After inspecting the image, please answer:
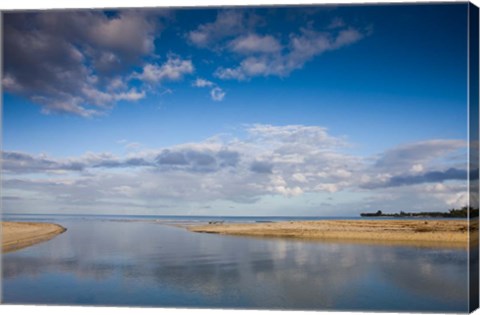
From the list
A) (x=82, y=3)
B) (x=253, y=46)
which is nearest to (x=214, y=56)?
(x=253, y=46)

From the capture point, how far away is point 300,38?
8203 mm

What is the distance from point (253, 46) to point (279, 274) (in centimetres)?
398

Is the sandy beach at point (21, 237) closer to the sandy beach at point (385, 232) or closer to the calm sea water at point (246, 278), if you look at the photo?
the calm sea water at point (246, 278)

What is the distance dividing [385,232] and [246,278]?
23.2ft

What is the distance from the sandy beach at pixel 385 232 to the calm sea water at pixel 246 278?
865mm

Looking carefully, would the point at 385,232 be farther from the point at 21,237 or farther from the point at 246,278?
the point at 21,237

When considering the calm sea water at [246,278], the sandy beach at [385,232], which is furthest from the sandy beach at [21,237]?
the sandy beach at [385,232]

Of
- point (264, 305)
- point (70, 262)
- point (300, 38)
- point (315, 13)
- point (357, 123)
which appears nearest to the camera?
point (264, 305)

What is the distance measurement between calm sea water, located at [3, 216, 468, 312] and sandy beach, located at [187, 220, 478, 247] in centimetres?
87

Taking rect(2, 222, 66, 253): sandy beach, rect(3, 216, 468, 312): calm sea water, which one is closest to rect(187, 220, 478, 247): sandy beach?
rect(3, 216, 468, 312): calm sea water

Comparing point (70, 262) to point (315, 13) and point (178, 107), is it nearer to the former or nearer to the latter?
point (178, 107)

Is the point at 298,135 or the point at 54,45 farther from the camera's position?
the point at 298,135

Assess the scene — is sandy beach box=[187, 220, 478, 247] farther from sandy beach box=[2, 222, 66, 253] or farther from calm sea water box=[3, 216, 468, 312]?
sandy beach box=[2, 222, 66, 253]

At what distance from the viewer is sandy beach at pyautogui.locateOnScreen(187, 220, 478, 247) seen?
12.2 meters
